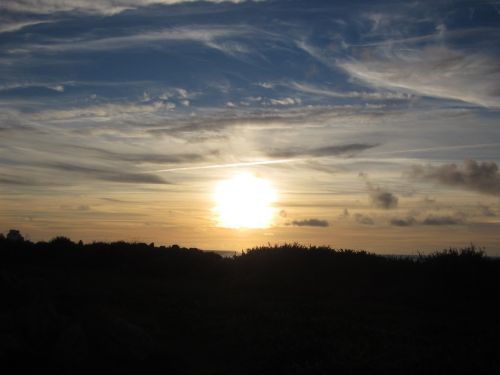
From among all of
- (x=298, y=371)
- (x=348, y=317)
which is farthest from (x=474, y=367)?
(x=348, y=317)

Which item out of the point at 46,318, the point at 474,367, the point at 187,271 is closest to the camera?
the point at 474,367

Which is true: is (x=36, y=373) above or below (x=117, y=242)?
below

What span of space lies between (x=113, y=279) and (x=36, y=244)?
454 inches

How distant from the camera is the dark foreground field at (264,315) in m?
10.6

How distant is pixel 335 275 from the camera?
73.2ft

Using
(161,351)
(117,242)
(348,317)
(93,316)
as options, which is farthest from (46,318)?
(117,242)

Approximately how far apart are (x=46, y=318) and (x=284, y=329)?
18.8 feet

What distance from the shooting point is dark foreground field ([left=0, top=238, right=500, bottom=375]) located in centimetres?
1064

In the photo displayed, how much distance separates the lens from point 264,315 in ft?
49.0

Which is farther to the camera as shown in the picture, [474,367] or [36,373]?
Result: [36,373]

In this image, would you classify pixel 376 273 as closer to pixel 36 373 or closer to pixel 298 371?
pixel 298 371

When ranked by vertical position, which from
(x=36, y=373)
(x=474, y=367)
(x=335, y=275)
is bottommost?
(x=36, y=373)

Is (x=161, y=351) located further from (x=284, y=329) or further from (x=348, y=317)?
(x=348, y=317)

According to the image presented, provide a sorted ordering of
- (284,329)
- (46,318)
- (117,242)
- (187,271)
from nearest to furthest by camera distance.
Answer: (46,318) → (284,329) → (187,271) → (117,242)
